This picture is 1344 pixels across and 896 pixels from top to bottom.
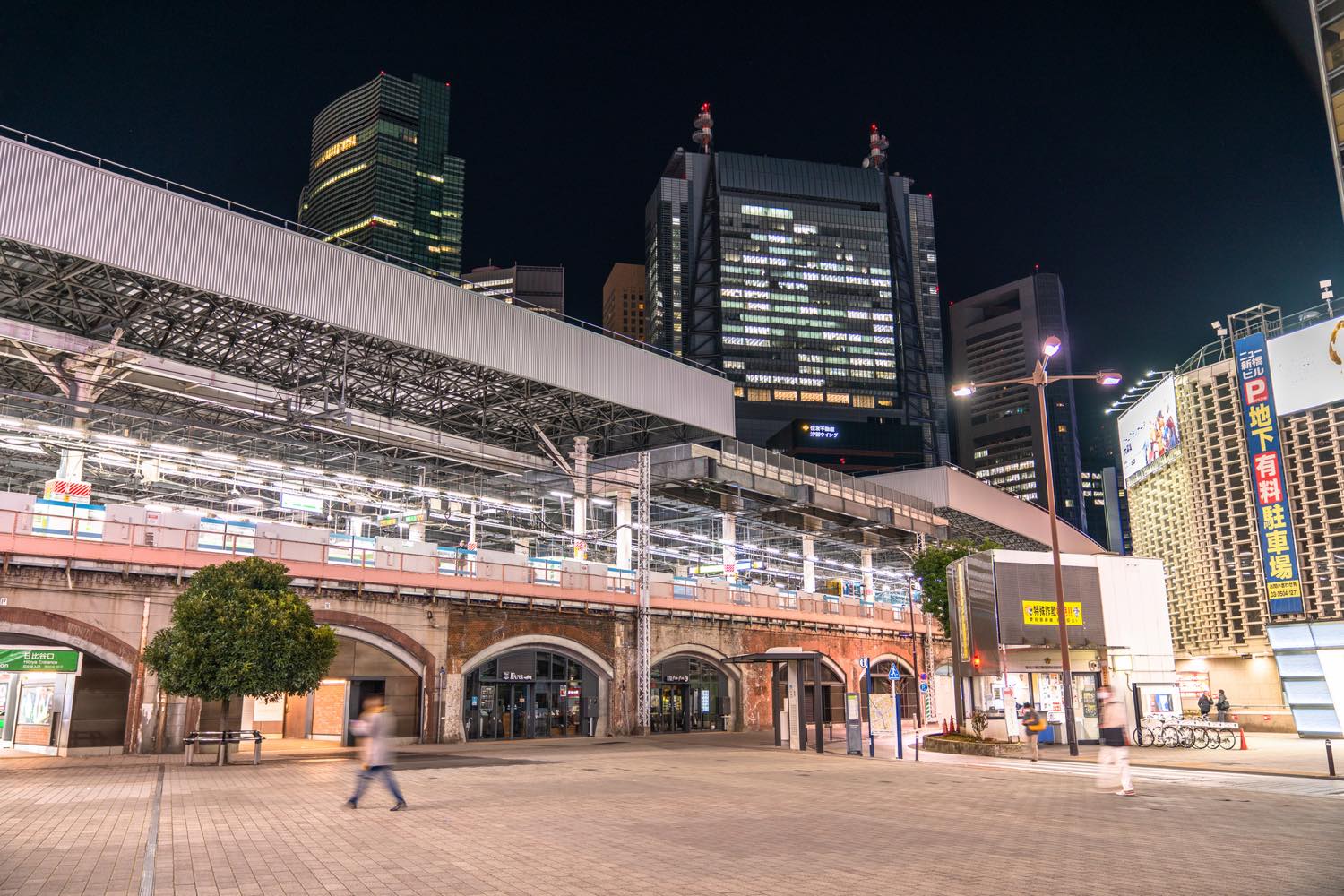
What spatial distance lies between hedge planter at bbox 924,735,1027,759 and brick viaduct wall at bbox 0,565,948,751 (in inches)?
520

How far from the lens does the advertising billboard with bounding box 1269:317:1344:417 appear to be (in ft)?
185

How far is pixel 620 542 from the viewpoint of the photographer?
43531 mm

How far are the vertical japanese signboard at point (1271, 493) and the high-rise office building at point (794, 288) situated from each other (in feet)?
352

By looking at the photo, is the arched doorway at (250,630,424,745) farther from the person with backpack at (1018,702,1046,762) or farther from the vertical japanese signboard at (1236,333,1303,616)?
the vertical japanese signboard at (1236,333,1303,616)

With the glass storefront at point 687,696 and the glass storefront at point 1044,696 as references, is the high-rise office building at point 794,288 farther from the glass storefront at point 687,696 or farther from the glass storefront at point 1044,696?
the glass storefront at point 1044,696

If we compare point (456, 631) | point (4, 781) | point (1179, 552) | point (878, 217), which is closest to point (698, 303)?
point (878, 217)

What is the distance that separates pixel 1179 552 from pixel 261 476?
61839 mm

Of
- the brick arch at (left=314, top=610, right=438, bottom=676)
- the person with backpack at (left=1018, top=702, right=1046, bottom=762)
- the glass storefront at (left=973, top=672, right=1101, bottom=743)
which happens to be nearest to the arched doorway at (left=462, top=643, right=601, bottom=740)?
the brick arch at (left=314, top=610, right=438, bottom=676)

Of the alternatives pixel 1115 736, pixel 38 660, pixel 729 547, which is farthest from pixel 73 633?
pixel 729 547

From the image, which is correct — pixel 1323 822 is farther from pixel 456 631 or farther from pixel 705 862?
pixel 456 631

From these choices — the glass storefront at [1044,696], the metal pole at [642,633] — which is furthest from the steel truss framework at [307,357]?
the glass storefront at [1044,696]

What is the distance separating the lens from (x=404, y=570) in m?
30.7

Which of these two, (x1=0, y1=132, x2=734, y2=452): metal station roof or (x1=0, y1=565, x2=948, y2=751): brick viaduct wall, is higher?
(x1=0, y1=132, x2=734, y2=452): metal station roof

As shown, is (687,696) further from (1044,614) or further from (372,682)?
(1044,614)
